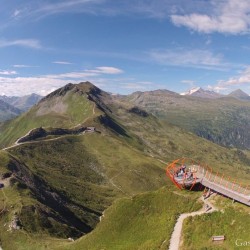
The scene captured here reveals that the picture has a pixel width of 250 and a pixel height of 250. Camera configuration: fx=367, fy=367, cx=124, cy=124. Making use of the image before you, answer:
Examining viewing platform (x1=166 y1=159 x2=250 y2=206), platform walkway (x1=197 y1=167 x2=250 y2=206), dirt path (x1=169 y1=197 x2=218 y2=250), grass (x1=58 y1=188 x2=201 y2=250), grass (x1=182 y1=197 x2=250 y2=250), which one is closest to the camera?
grass (x1=182 y1=197 x2=250 y2=250)

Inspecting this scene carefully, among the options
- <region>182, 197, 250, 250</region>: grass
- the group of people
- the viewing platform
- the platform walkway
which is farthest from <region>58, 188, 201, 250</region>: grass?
the group of people

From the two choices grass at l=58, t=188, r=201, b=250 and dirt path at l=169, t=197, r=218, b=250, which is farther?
grass at l=58, t=188, r=201, b=250

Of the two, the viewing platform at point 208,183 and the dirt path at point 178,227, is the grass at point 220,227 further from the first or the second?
the viewing platform at point 208,183

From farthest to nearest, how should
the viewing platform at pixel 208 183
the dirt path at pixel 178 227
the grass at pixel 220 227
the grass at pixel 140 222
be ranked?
1. the viewing platform at pixel 208 183
2. the grass at pixel 140 222
3. the dirt path at pixel 178 227
4. the grass at pixel 220 227

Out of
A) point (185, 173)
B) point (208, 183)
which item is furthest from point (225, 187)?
point (185, 173)

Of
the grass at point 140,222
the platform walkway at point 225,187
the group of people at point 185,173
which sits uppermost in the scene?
the group of people at point 185,173

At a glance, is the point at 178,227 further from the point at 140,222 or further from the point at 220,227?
the point at 140,222

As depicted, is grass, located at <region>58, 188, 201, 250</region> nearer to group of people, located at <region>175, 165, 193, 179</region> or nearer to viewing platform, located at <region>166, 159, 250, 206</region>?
viewing platform, located at <region>166, 159, 250, 206</region>

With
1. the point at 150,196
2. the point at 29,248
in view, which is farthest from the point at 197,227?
the point at 29,248

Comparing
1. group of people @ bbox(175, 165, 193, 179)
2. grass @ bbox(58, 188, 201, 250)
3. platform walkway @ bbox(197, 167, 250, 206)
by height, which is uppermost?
group of people @ bbox(175, 165, 193, 179)

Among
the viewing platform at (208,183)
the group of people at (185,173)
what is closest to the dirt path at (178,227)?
the viewing platform at (208,183)

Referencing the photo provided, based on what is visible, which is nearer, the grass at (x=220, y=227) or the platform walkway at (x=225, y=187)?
the grass at (x=220, y=227)
